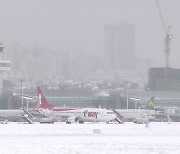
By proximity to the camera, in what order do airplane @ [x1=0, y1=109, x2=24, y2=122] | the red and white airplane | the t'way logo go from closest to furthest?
the red and white airplane < the t'way logo < airplane @ [x1=0, y1=109, x2=24, y2=122]

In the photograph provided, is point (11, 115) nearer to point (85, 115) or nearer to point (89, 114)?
point (85, 115)

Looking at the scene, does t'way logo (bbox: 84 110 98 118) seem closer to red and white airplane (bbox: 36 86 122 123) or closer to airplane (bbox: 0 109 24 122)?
red and white airplane (bbox: 36 86 122 123)

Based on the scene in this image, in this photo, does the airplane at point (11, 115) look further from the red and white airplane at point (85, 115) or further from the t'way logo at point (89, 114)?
the t'way logo at point (89, 114)

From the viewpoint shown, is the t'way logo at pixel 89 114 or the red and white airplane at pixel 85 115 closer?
the red and white airplane at pixel 85 115

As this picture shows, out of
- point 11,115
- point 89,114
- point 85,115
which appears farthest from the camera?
point 11,115

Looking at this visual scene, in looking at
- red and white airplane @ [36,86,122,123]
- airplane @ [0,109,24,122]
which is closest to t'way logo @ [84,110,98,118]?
red and white airplane @ [36,86,122,123]

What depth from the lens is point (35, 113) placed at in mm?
138250

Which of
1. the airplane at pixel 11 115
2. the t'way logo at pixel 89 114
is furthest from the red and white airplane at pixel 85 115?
the airplane at pixel 11 115

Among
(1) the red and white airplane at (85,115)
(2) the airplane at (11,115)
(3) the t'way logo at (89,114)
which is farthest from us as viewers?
(2) the airplane at (11,115)

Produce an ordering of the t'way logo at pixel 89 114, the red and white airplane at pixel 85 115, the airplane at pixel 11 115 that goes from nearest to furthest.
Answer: the red and white airplane at pixel 85 115
the t'way logo at pixel 89 114
the airplane at pixel 11 115

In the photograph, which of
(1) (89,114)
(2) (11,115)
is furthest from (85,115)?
(2) (11,115)
